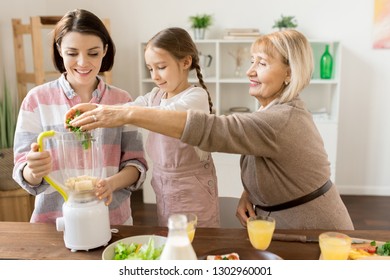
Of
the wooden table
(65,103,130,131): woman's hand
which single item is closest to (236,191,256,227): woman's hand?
the wooden table

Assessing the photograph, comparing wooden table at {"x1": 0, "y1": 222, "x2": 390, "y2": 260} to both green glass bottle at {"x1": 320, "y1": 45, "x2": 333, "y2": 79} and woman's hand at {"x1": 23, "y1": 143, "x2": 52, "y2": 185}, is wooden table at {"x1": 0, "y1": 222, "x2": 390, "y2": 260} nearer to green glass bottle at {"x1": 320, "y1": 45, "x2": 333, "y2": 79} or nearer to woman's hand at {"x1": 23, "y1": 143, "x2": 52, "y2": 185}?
woman's hand at {"x1": 23, "y1": 143, "x2": 52, "y2": 185}

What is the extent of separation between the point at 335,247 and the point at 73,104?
3.09ft

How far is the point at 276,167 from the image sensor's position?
1318 mm

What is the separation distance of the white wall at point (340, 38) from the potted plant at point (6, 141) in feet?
3.56

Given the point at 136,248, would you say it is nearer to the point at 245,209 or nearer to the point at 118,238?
the point at 118,238

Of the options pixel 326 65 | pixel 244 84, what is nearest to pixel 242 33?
pixel 244 84

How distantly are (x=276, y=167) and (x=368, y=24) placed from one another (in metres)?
2.94

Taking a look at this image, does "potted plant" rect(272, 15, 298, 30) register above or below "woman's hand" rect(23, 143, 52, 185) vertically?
above

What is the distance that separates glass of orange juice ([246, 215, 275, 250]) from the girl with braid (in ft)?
1.21

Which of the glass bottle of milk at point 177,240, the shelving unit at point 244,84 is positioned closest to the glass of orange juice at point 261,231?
the glass bottle of milk at point 177,240

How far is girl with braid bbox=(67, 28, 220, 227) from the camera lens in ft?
4.66

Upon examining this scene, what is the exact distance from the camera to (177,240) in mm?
767
